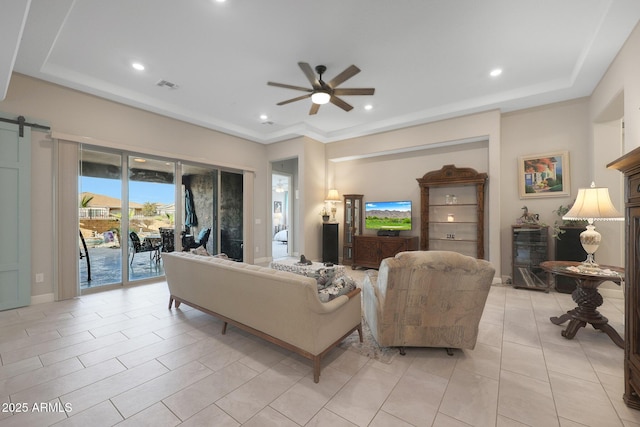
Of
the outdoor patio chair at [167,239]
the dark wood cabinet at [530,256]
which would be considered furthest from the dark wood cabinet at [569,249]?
the outdoor patio chair at [167,239]

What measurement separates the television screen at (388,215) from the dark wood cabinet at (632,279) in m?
3.87

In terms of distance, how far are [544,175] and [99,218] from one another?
25.0 feet

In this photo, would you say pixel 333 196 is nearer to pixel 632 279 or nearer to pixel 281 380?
pixel 281 380

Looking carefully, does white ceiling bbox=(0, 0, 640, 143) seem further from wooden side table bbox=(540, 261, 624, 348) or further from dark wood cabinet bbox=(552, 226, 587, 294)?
wooden side table bbox=(540, 261, 624, 348)

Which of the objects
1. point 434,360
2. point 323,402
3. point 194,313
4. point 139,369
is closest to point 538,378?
point 434,360

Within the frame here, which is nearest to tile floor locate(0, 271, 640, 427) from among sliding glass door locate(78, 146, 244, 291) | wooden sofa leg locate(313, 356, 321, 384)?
wooden sofa leg locate(313, 356, 321, 384)

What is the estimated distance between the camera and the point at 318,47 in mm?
3145

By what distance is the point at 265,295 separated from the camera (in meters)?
2.27

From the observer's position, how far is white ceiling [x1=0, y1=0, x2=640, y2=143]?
255 centimetres

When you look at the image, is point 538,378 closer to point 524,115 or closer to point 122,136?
point 524,115

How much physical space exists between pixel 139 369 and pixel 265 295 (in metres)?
1.20

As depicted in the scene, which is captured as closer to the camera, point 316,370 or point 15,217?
point 316,370

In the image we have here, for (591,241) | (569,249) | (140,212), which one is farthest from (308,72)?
(569,249)

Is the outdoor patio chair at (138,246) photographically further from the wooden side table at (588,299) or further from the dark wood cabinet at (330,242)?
the wooden side table at (588,299)
